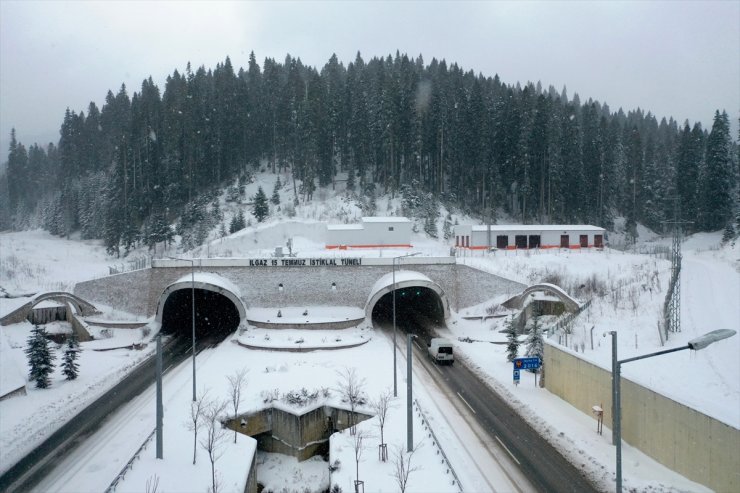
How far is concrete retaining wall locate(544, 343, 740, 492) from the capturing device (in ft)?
48.7

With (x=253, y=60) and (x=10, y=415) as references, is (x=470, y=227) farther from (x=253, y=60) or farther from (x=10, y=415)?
(x=253, y=60)

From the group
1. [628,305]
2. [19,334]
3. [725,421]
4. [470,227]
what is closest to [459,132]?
[470,227]

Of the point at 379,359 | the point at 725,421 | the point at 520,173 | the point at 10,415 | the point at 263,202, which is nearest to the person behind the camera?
the point at 725,421

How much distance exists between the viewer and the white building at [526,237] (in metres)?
57.5

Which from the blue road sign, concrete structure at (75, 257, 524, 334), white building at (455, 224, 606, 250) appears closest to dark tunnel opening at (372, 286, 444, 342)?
concrete structure at (75, 257, 524, 334)

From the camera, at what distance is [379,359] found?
109 feet

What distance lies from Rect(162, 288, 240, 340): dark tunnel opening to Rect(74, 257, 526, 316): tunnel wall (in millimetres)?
2137

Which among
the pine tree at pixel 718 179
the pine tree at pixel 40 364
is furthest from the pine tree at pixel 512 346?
the pine tree at pixel 718 179

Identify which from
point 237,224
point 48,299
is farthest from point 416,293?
point 48,299

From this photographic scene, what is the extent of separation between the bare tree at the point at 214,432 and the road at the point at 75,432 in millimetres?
5297

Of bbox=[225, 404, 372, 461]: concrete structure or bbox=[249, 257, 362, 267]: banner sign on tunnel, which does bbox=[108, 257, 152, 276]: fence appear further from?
bbox=[225, 404, 372, 461]: concrete structure

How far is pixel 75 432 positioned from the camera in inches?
901

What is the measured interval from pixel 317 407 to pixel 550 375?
12679 millimetres

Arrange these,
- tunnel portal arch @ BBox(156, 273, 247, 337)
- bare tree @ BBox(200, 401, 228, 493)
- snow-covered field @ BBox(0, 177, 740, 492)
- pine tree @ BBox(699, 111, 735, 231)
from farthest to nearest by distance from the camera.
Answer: pine tree @ BBox(699, 111, 735, 231) < tunnel portal arch @ BBox(156, 273, 247, 337) < bare tree @ BBox(200, 401, 228, 493) < snow-covered field @ BBox(0, 177, 740, 492)
